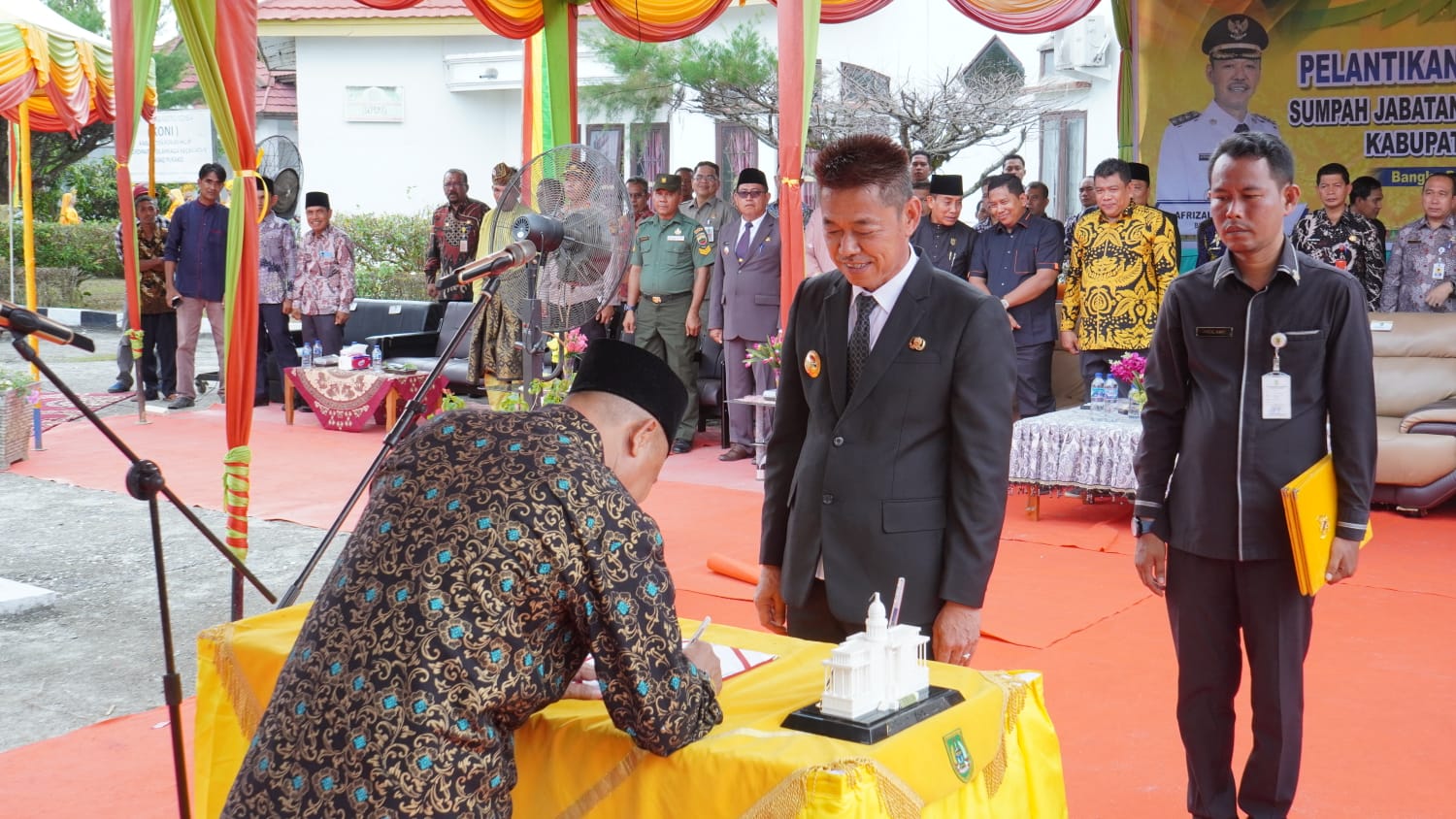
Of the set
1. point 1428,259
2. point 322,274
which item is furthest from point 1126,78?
point 322,274

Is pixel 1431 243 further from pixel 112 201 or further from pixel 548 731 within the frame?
pixel 112 201

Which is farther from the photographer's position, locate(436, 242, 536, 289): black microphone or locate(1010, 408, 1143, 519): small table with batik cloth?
locate(1010, 408, 1143, 519): small table with batik cloth

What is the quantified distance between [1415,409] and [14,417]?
26.7 ft

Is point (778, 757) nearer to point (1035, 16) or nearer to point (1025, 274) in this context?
point (1025, 274)

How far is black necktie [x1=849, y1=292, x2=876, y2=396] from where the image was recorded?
263 cm

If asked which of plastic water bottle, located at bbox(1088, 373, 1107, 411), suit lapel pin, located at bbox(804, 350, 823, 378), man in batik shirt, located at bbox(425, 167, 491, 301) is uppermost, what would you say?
man in batik shirt, located at bbox(425, 167, 491, 301)

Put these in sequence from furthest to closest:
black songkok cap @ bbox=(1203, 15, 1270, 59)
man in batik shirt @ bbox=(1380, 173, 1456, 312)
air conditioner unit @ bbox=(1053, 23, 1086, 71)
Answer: air conditioner unit @ bbox=(1053, 23, 1086, 71) < black songkok cap @ bbox=(1203, 15, 1270, 59) < man in batik shirt @ bbox=(1380, 173, 1456, 312)

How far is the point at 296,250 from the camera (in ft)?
36.7

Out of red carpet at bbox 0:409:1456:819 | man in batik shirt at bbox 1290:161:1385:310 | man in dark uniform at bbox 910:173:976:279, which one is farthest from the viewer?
man in dark uniform at bbox 910:173:976:279

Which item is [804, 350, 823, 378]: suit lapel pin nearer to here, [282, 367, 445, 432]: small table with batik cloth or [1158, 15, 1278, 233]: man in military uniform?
[282, 367, 445, 432]: small table with batik cloth

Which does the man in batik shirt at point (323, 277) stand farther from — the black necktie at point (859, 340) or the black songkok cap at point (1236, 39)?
the black necktie at point (859, 340)

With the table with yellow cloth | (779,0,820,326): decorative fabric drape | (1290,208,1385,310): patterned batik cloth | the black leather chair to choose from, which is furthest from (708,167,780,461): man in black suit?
the table with yellow cloth

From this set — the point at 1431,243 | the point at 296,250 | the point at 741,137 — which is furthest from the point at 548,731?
the point at 741,137

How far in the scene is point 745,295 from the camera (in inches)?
335
